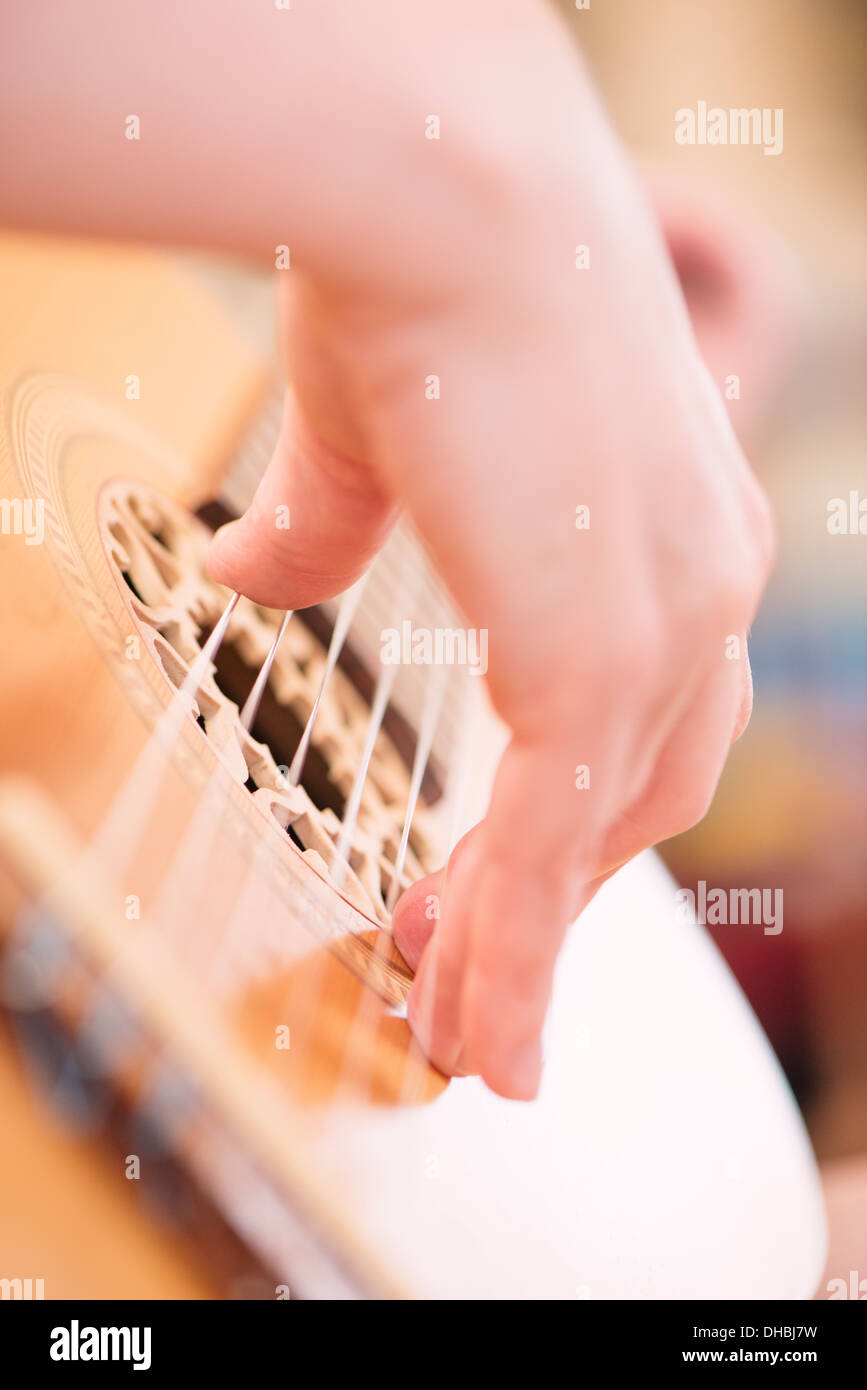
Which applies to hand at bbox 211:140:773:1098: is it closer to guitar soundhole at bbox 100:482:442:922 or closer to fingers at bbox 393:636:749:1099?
fingers at bbox 393:636:749:1099

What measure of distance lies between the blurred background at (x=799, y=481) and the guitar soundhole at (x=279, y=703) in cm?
47

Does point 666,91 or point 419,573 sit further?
point 666,91

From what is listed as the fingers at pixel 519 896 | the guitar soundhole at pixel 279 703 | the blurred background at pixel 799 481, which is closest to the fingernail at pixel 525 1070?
the fingers at pixel 519 896

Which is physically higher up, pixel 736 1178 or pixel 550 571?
pixel 550 571

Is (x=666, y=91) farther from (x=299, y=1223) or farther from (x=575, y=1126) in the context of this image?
(x=299, y=1223)

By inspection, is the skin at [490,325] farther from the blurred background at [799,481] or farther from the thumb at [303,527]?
the blurred background at [799,481]

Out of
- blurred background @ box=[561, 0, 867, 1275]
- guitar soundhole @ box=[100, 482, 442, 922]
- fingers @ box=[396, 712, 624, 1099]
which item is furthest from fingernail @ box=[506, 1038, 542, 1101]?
blurred background @ box=[561, 0, 867, 1275]

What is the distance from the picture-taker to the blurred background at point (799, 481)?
920mm

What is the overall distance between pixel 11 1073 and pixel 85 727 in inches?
3.1

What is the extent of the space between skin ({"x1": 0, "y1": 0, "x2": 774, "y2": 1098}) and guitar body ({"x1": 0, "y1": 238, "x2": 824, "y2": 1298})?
0.06 meters

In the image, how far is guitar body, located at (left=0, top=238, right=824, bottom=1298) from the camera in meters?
0.21

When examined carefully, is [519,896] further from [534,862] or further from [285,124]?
[285,124]

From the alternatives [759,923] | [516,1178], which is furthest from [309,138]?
[759,923]
